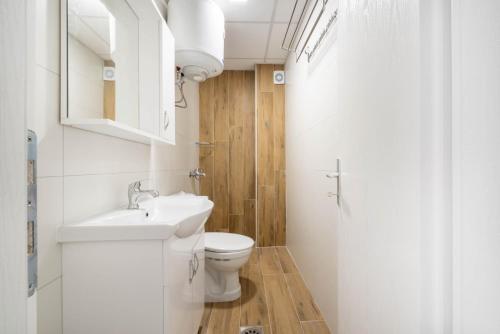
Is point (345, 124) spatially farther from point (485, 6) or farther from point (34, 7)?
point (34, 7)

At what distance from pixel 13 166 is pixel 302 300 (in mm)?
1987

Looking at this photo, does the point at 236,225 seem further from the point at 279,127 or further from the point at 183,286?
the point at 183,286

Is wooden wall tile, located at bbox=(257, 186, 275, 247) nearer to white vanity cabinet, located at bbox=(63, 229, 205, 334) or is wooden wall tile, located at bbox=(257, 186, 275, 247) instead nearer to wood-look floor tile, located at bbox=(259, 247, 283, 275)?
wood-look floor tile, located at bbox=(259, 247, 283, 275)

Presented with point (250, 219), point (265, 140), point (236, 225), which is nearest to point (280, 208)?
point (250, 219)

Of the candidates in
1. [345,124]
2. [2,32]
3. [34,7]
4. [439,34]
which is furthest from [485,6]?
[34,7]

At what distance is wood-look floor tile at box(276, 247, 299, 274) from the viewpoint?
7.65 feet

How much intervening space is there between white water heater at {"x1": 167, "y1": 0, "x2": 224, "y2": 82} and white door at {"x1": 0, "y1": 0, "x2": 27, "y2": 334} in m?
1.58

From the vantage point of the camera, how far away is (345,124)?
2.75 ft

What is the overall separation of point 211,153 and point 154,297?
231 cm

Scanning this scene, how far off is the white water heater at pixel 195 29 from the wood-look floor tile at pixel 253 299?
192cm

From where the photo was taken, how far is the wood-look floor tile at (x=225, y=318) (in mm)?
1475

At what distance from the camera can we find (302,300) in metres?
1.81

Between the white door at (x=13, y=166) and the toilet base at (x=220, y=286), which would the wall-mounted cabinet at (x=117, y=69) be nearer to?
the white door at (x=13, y=166)

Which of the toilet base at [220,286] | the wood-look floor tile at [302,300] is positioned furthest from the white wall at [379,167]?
the toilet base at [220,286]
